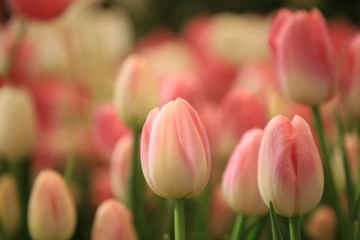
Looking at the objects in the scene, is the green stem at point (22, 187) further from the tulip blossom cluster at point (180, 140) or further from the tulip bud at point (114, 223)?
the tulip bud at point (114, 223)

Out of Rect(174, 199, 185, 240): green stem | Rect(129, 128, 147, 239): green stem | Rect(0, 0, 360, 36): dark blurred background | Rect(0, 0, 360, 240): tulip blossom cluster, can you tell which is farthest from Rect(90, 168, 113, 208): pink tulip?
Rect(0, 0, 360, 36): dark blurred background

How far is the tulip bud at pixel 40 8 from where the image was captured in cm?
48

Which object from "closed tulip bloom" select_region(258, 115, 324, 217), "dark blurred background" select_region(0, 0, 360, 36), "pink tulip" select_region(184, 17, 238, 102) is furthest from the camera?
"dark blurred background" select_region(0, 0, 360, 36)

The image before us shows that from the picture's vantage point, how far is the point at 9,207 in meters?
0.46

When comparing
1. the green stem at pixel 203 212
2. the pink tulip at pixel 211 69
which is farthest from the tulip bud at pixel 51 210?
the pink tulip at pixel 211 69

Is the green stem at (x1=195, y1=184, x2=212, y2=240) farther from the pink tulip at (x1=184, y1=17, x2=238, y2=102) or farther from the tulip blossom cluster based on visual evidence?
the pink tulip at (x1=184, y1=17, x2=238, y2=102)

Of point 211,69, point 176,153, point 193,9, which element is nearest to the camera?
point 176,153

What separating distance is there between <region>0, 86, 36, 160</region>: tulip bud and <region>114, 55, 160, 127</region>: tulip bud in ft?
0.23

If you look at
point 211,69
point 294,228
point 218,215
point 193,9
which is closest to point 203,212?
point 218,215

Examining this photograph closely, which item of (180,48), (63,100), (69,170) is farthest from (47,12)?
(180,48)

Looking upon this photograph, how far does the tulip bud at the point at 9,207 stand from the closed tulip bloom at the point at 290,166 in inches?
8.0

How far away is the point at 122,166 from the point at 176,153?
0.13 meters

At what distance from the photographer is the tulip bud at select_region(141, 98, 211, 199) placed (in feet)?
1.05

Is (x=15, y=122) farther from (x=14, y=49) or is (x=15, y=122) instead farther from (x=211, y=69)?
(x=211, y=69)
